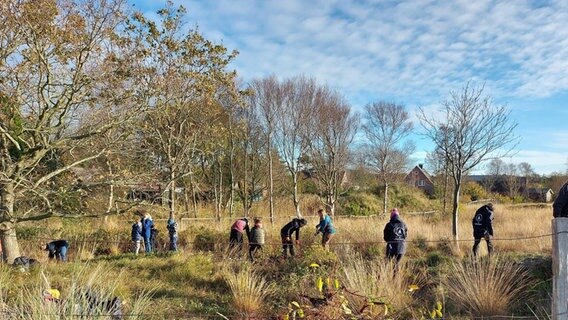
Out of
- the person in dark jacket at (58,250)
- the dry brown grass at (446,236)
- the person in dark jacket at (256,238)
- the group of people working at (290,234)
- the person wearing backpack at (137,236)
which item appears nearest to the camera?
the group of people working at (290,234)

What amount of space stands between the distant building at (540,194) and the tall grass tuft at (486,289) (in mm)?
38207

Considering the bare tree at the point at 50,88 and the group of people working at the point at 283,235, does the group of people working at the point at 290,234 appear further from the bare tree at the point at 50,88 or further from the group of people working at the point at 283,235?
the bare tree at the point at 50,88

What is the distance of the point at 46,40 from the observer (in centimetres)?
622

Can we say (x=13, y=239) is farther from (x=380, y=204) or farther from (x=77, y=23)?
(x=380, y=204)

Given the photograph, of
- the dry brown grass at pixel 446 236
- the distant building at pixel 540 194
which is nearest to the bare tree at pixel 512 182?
the distant building at pixel 540 194

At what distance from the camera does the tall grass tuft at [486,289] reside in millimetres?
6180

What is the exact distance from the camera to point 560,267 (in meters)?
3.06

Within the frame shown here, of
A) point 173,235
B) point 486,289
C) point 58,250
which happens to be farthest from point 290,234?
point 486,289

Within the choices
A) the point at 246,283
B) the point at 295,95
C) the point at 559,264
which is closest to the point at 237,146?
the point at 295,95

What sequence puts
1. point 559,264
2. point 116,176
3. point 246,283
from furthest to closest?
1. point 246,283
2. point 116,176
3. point 559,264

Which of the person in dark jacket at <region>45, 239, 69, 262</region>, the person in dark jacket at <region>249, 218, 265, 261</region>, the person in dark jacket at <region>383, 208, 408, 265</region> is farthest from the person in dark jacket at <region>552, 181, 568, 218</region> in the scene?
the person in dark jacket at <region>45, 239, 69, 262</region>

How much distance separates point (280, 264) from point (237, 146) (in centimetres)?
1845

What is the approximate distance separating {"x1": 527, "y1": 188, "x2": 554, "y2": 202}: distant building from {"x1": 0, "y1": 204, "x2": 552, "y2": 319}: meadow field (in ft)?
91.6

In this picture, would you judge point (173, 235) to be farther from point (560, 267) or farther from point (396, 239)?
point (560, 267)
